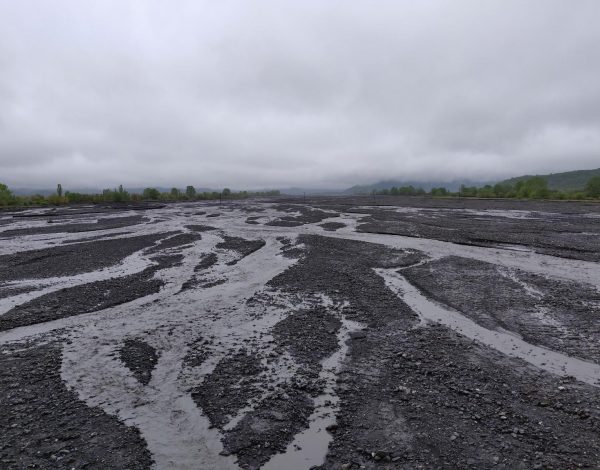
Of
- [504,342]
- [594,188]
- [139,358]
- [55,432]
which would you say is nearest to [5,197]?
[139,358]

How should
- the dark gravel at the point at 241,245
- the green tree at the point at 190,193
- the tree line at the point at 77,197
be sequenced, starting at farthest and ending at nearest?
1. the green tree at the point at 190,193
2. the tree line at the point at 77,197
3. the dark gravel at the point at 241,245

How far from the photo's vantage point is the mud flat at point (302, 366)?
6.86 metres

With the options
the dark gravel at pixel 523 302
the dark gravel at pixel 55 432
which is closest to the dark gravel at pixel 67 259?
the dark gravel at pixel 55 432

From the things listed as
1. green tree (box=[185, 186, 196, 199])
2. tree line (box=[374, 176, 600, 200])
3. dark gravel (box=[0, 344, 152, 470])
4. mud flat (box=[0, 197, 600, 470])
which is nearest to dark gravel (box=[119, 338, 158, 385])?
mud flat (box=[0, 197, 600, 470])

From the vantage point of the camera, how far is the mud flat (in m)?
6.86

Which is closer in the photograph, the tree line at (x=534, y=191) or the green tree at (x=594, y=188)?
the green tree at (x=594, y=188)

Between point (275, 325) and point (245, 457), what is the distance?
663 cm

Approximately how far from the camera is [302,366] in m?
10.2

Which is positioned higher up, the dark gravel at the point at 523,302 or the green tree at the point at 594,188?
the green tree at the point at 594,188

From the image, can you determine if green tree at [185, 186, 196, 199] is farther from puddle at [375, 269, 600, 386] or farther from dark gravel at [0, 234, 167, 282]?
puddle at [375, 269, 600, 386]

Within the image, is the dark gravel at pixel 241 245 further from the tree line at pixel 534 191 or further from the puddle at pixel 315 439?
the tree line at pixel 534 191

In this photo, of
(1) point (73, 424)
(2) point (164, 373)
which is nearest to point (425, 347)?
(2) point (164, 373)

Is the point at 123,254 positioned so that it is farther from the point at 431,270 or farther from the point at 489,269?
the point at 489,269

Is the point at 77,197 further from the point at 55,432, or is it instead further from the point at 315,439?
the point at 315,439
